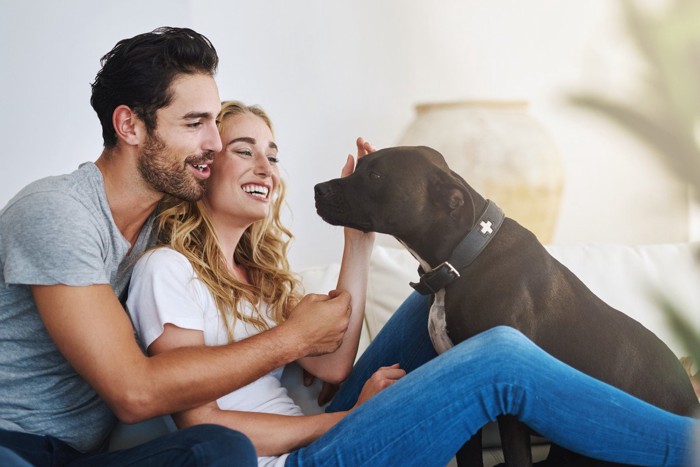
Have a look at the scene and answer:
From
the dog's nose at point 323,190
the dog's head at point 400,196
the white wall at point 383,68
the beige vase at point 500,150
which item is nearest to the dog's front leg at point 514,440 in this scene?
the dog's head at point 400,196

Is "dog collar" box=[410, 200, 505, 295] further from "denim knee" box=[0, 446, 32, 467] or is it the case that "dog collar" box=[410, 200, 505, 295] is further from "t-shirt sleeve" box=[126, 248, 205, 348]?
"denim knee" box=[0, 446, 32, 467]

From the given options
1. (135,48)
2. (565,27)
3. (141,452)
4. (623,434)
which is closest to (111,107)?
(135,48)

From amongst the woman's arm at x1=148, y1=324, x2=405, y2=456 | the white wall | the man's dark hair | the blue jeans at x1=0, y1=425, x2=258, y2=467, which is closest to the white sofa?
the woman's arm at x1=148, y1=324, x2=405, y2=456

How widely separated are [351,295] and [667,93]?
1.56m

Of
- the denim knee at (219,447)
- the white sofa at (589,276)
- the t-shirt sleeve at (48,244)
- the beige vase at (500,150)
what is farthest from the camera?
the beige vase at (500,150)

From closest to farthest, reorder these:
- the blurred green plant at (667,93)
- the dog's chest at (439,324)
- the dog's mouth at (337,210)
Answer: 1. the blurred green plant at (667,93)
2. the dog's chest at (439,324)
3. the dog's mouth at (337,210)

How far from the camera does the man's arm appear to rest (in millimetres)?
1388

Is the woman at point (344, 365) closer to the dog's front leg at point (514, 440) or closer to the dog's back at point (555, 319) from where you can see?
the dog's front leg at point (514, 440)

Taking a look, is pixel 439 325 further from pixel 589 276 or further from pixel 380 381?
pixel 589 276

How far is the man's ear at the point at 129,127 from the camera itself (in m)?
1.68

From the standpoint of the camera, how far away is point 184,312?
61.9 inches

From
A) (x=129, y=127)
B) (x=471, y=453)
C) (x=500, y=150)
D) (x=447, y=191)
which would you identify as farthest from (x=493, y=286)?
(x=500, y=150)

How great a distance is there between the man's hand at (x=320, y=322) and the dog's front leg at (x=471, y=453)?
374 millimetres

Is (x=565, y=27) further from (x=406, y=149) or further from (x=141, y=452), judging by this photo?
(x=141, y=452)
